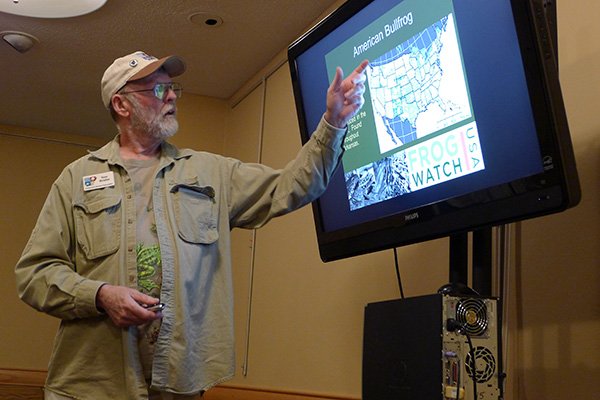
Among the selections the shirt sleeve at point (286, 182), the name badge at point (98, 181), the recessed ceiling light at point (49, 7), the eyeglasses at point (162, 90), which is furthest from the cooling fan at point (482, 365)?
the recessed ceiling light at point (49, 7)

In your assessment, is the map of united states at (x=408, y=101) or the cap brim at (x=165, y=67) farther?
the cap brim at (x=165, y=67)

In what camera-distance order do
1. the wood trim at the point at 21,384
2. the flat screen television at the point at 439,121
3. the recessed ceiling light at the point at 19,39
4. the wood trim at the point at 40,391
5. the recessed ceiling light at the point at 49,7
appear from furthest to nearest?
1. the wood trim at the point at 21,384
2. the recessed ceiling light at the point at 19,39
3. the recessed ceiling light at the point at 49,7
4. the wood trim at the point at 40,391
5. the flat screen television at the point at 439,121

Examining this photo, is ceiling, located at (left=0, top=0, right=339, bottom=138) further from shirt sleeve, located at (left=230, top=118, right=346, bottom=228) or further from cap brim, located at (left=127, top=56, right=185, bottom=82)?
shirt sleeve, located at (left=230, top=118, right=346, bottom=228)

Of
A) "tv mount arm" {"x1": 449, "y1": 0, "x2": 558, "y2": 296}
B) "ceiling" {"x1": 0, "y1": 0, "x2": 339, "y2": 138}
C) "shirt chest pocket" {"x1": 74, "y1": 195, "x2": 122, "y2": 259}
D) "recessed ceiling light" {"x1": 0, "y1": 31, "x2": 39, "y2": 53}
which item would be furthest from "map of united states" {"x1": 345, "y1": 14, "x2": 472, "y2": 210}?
"recessed ceiling light" {"x1": 0, "y1": 31, "x2": 39, "y2": 53}

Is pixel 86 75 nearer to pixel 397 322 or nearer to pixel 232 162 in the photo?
pixel 232 162

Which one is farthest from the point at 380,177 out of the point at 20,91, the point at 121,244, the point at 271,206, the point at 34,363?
the point at 34,363

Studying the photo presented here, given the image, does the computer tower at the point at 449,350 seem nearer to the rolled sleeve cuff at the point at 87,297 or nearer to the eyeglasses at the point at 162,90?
the rolled sleeve cuff at the point at 87,297

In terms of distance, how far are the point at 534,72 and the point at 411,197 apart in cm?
59

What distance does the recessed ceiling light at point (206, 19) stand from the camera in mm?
3920

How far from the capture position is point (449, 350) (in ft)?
5.83

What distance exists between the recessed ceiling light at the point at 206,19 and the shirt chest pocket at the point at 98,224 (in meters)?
2.06

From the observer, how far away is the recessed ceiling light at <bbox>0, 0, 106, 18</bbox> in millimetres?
3857

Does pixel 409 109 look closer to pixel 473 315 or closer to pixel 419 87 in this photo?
pixel 419 87

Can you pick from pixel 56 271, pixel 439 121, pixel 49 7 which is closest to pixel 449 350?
pixel 439 121
